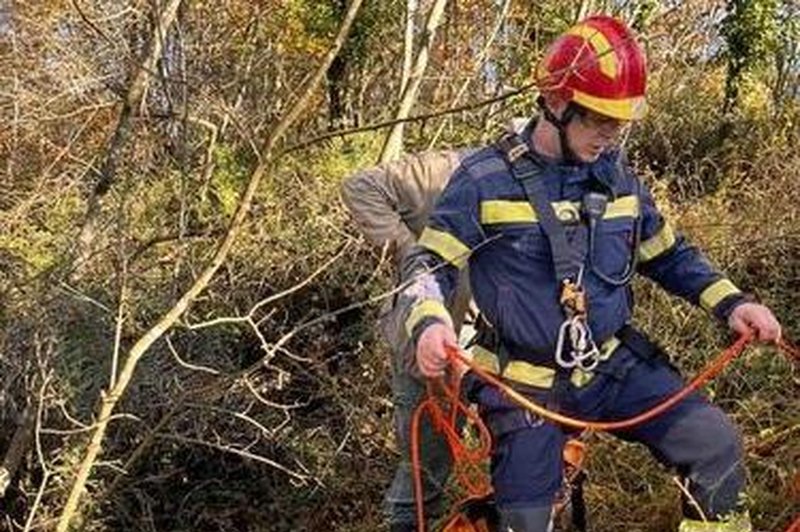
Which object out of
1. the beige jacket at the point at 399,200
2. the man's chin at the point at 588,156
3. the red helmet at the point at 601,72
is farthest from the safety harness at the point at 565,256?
the beige jacket at the point at 399,200

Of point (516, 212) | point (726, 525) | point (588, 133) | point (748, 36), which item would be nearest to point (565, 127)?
point (588, 133)

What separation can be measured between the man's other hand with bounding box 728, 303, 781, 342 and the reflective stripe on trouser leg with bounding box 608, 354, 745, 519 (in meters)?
0.25

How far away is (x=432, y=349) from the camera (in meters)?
3.15

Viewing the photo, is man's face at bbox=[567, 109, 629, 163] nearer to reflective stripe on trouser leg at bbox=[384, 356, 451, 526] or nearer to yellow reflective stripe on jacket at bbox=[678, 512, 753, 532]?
yellow reflective stripe on jacket at bbox=[678, 512, 753, 532]

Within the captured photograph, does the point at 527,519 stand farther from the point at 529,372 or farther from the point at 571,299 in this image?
the point at 571,299

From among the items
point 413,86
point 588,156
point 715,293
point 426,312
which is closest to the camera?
point 426,312

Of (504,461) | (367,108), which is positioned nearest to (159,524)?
(504,461)

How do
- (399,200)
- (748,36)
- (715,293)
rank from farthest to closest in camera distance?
1. (748,36)
2. (399,200)
3. (715,293)

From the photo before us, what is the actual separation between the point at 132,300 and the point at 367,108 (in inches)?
190

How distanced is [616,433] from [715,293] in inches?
20.1

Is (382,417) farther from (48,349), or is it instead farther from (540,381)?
(540,381)

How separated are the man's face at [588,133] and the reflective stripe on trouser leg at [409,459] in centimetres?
129

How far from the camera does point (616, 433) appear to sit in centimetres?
357

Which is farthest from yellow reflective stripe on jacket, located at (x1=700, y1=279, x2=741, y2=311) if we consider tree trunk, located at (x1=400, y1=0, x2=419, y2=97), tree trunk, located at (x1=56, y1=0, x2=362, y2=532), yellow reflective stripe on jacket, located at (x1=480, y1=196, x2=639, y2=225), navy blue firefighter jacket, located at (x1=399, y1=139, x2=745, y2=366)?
tree trunk, located at (x1=400, y1=0, x2=419, y2=97)
